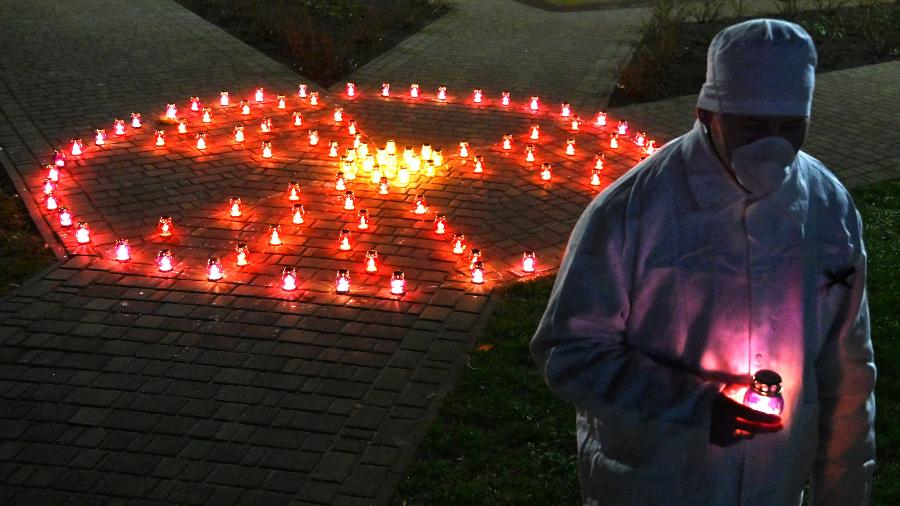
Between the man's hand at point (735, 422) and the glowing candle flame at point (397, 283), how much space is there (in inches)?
184

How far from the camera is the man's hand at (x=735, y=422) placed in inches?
85.3

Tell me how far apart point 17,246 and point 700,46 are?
36.9 ft

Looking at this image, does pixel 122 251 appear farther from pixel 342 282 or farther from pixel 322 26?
pixel 322 26

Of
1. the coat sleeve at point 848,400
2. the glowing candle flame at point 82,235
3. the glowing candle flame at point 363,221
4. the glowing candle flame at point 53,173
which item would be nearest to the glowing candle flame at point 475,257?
the glowing candle flame at point 363,221

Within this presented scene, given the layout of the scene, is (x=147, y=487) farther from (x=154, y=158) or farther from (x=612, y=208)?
(x=154, y=158)

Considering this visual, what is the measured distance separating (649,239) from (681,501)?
0.65 meters

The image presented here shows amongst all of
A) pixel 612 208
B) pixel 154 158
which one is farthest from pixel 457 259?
pixel 612 208

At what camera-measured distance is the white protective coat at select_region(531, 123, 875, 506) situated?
2.33 m

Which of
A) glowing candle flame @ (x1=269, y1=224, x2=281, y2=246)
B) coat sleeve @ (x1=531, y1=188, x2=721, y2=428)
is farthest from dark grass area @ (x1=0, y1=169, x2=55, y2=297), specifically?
coat sleeve @ (x1=531, y1=188, x2=721, y2=428)

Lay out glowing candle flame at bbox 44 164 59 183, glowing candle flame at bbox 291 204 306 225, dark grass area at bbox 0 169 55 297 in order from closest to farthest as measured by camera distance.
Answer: dark grass area at bbox 0 169 55 297 < glowing candle flame at bbox 291 204 306 225 < glowing candle flame at bbox 44 164 59 183

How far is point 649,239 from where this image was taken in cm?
235

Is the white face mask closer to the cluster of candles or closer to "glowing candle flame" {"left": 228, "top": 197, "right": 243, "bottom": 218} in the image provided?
the cluster of candles

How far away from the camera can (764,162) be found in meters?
2.22

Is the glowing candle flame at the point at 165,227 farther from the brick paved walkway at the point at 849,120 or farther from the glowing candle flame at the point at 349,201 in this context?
the brick paved walkway at the point at 849,120
